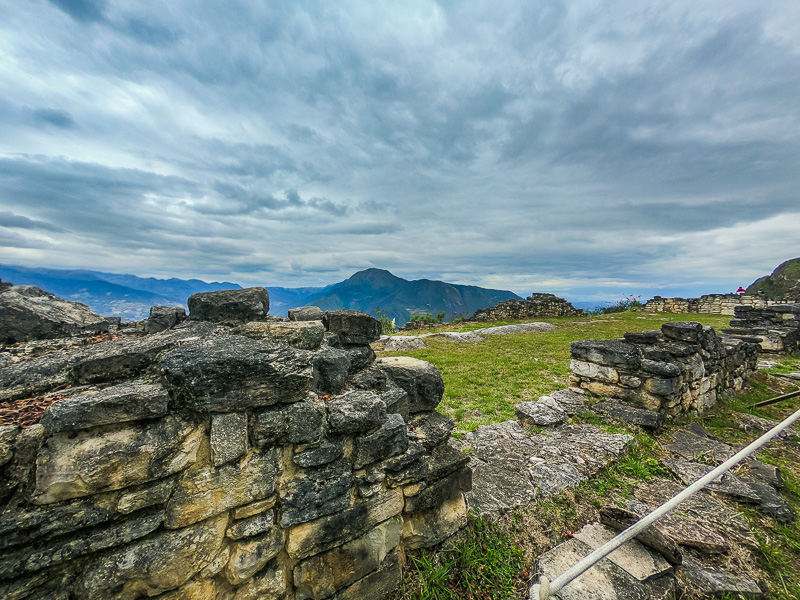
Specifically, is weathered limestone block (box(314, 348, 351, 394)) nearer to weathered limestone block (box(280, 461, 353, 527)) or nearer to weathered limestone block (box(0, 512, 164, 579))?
weathered limestone block (box(280, 461, 353, 527))

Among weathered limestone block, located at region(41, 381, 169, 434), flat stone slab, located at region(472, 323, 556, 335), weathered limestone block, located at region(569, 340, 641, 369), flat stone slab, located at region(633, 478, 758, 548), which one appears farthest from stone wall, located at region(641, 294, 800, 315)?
weathered limestone block, located at region(41, 381, 169, 434)

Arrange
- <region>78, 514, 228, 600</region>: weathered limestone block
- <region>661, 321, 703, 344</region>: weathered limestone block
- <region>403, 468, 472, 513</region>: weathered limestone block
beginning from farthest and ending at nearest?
<region>661, 321, 703, 344</region>: weathered limestone block
<region>403, 468, 472, 513</region>: weathered limestone block
<region>78, 514, 228, 600</region>: weathered limestone block

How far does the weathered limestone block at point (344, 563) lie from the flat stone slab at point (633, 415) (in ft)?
16.6

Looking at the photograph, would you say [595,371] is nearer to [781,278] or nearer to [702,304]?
[702,304]

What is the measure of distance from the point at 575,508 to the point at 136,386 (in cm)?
477

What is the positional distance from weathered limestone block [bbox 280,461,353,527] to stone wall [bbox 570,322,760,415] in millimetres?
6304

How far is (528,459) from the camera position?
458 centimetres

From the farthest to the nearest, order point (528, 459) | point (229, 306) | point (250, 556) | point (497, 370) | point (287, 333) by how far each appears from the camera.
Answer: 1. point (497, 370)
2. point (528, 459)
3. point (229, 306)
4. point (287, 333)
5. point (250, 556)

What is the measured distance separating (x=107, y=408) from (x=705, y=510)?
609 cm

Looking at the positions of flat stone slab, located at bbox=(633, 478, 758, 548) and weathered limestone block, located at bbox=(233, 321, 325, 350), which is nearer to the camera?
weathered limestone block, located at bbox=(233, 321, 325, 350)

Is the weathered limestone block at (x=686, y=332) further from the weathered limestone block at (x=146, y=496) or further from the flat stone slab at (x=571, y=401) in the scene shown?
the weathered limestone block at (x=146, y=496)

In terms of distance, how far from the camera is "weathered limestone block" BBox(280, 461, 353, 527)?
236 cm

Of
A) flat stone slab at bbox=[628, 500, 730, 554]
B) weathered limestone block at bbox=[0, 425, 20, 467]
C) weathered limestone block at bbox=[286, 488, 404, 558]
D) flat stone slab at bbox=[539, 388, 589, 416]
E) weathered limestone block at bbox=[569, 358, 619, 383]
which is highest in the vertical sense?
weathered limestone block at bbox=[0, 425, 20, 467]

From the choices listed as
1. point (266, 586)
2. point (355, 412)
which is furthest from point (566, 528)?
point (266, 586)
